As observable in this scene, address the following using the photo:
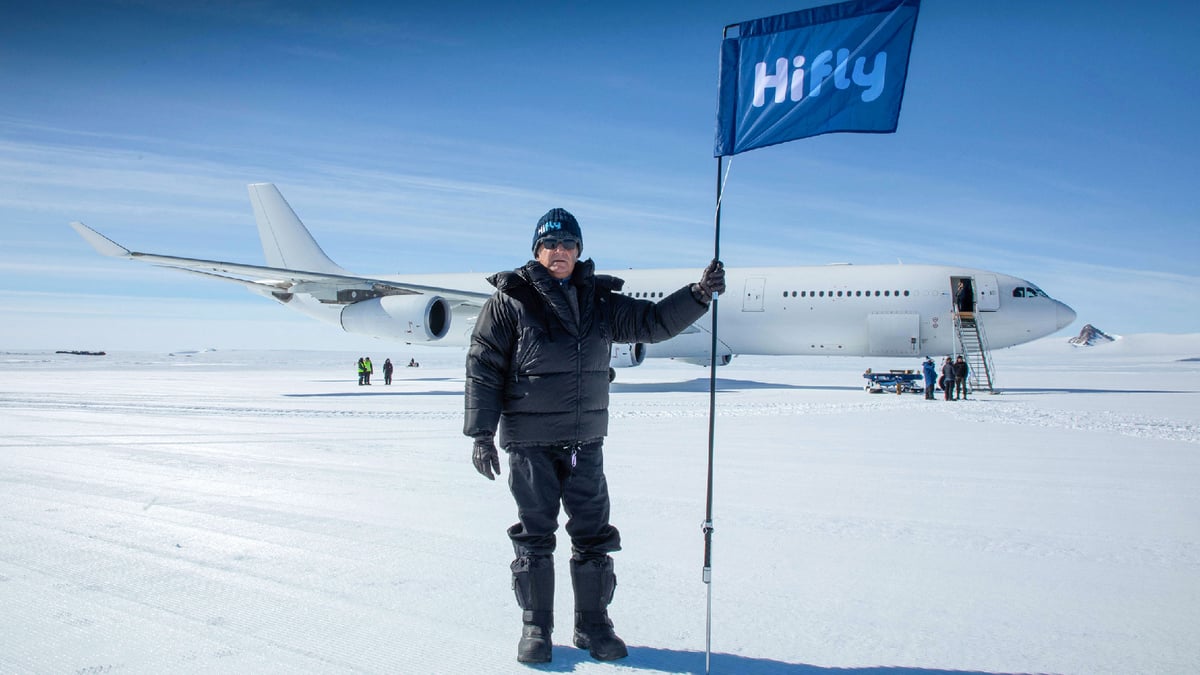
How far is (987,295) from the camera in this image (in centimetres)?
1966

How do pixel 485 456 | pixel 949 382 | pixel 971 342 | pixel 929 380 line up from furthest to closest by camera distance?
1. pixel 971 342
2. pixel 929 380
3. pixel 949 382
4. pixel 485 456

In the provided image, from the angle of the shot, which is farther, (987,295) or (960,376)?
(987,295)

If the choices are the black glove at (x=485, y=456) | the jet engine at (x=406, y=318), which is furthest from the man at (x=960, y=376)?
the black glove at (x=485, y=456)

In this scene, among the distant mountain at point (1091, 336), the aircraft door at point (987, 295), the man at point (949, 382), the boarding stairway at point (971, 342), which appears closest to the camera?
the man at point (949, 382)

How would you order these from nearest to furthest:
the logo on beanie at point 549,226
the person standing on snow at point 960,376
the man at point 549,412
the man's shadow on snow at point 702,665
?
1. the man's shadow on snow at point 702,665
2. the man at point 549,412
3. the logo on beanie at point 549,226
4. the person standing on snow at point 960,376

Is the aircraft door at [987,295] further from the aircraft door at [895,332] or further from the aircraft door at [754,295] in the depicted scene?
the aircraft door at [754,295]

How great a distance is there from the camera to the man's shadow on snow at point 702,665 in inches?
103

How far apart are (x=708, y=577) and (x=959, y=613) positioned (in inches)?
44.5

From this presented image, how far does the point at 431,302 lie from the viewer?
2000 centimetres

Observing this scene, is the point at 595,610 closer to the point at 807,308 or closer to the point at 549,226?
the point at 549,226

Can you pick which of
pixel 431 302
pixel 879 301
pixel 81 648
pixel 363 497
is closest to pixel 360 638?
pixel 81 648

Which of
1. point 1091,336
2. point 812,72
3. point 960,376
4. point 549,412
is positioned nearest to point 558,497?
point 549,412

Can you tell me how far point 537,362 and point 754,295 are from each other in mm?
19019

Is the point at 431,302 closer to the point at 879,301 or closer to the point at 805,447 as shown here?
the point at 879,301
